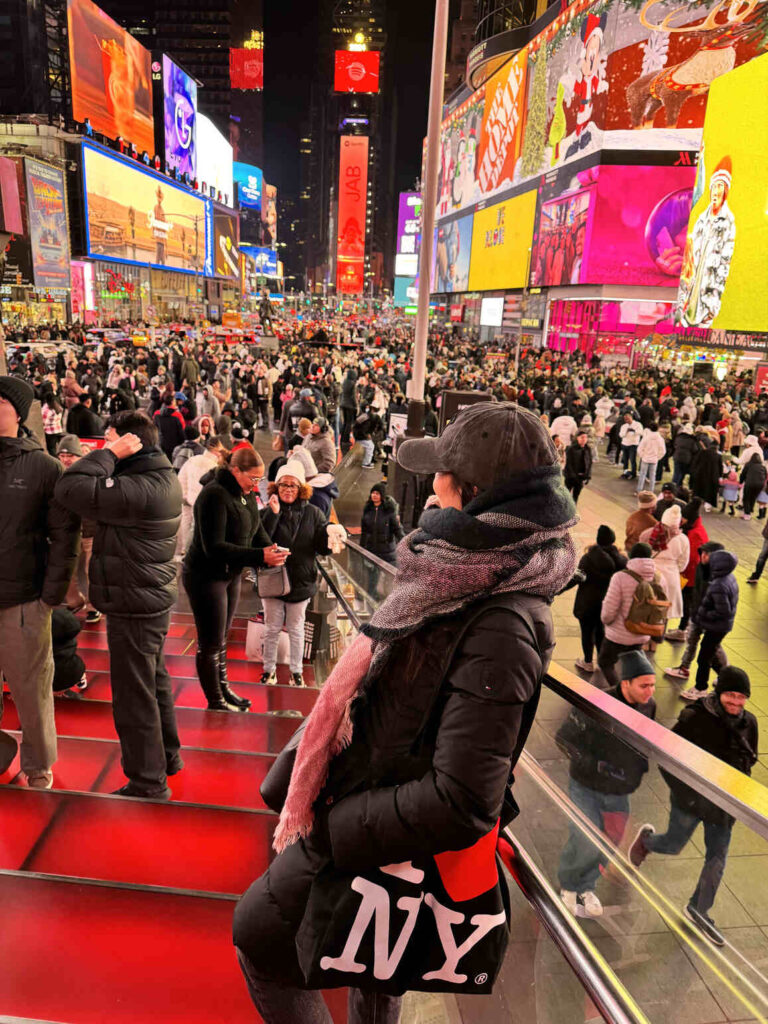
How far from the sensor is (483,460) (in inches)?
56.0

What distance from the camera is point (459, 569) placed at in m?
1.36

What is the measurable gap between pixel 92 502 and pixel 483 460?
226 cm

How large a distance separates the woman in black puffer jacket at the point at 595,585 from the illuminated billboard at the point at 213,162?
91755 mm

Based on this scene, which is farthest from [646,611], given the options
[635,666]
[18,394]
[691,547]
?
[18,394]

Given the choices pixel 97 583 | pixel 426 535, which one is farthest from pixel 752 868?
pixel 97 583

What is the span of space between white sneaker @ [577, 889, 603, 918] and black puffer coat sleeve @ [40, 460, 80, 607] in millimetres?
2588

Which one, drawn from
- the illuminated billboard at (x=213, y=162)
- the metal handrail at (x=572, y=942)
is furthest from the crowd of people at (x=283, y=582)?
the illuminated billboard at (x=213, y=162)

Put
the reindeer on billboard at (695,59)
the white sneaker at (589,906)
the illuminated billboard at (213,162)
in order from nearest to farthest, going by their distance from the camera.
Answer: the white sneaker at (589,906)
the reindeer on billboard at (695,59)
the illuminated billboard at (213,162)

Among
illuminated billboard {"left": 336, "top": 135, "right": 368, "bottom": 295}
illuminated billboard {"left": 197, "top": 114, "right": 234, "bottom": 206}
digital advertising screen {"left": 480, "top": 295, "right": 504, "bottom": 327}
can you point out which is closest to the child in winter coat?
digital advertising screen {"left": 480, "top": 295, "right": 504, "bottom": 327}

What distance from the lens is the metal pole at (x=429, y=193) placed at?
10156mm

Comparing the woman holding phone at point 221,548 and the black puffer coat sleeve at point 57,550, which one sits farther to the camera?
the woman holding phone at point 221,548

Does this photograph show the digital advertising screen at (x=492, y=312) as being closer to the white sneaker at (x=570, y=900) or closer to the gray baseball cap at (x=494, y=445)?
the white sneaker at (x=570, y=900)

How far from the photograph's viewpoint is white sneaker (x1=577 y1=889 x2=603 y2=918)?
207 centimetres

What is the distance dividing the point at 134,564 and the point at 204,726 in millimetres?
1764
